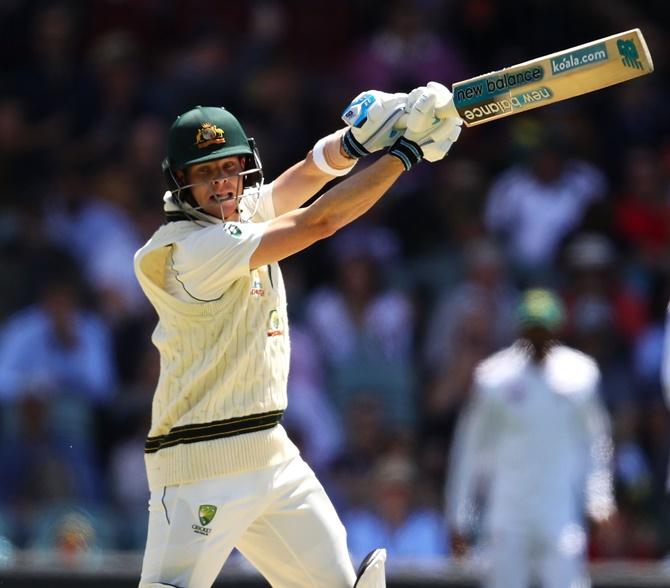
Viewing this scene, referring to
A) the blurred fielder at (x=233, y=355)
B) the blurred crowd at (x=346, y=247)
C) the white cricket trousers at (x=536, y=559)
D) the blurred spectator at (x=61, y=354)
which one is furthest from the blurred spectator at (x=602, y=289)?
the blurred fielder at (x=233, y=355)

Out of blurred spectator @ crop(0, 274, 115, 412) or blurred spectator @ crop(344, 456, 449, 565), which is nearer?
blurred spectator @ crop(344, 456, 449, 565)

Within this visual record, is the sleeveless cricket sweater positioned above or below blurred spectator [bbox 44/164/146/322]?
below

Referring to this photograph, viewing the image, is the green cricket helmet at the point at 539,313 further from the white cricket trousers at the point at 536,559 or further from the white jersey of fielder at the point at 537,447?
the white cricket trousers at the point at 536,559

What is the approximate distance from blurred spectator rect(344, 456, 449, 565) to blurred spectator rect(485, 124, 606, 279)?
1821 millimetres

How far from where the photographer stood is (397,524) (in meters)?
8.27

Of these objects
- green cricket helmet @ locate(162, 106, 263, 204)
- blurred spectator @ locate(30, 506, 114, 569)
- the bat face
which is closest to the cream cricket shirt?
green cricket helmet @ locate(162, 106, 263, 204)

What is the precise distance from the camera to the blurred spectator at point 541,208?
31.7 ft

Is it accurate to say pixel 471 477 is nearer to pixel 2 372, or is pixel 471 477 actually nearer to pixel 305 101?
pixel 2 372

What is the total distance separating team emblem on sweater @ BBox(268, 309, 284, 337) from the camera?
491cm

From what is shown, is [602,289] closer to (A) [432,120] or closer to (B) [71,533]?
(B) [71,533]

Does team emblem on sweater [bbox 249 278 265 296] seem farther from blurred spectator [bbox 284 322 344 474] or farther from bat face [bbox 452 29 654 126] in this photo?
blurred spectator [bbox 284 322 344 474]

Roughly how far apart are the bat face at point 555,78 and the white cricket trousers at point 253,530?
1.20 meters

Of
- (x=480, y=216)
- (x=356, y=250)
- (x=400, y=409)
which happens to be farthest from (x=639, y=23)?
(x=400, y=409)

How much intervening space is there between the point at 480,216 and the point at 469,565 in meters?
2.90
